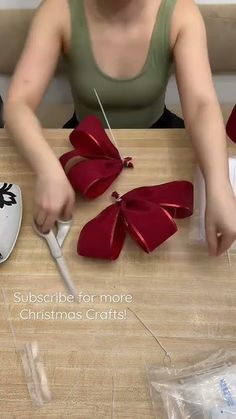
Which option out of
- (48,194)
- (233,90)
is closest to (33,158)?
(48,194)

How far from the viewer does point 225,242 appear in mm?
631

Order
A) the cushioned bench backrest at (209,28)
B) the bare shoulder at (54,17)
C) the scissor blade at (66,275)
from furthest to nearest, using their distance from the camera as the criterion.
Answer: the cushioned bench backrest at (209,28) → the bare shoulder at (54,17) → the scissor blade at (66,275)

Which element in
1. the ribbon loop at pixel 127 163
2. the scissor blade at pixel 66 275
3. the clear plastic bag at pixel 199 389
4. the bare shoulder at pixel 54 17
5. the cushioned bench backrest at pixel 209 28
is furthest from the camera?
the cushioned bench backrest at pixel 209 28

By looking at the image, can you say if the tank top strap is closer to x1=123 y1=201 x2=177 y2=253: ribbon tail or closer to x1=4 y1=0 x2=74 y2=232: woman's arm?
x1=4 y1=0 x2=74 y2=232: woman's arm

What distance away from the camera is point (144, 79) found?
95 centimetres

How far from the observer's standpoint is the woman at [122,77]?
0.67 meters

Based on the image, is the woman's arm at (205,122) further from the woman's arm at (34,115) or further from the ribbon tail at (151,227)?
the woman's arm at (34,115)

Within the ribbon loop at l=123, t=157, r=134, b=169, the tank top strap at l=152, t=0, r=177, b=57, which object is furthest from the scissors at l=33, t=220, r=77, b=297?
the tank top strap at l=152, t=0, r=177, b=57

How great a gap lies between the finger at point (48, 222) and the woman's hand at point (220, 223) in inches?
7.7

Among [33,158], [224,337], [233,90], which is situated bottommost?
[233,90]

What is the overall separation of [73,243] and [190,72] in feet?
1.14

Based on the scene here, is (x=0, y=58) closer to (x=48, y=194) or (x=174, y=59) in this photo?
(x=174, y=59)

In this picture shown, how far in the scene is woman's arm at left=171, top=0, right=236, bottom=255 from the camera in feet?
2.10

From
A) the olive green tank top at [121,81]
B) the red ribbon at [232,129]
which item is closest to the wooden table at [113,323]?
the red ribbon at [232,129]
